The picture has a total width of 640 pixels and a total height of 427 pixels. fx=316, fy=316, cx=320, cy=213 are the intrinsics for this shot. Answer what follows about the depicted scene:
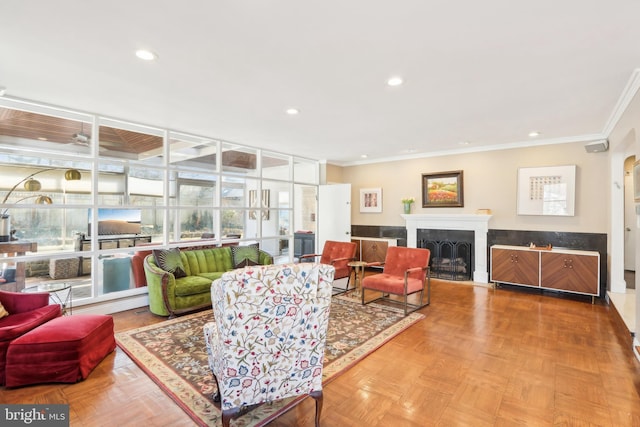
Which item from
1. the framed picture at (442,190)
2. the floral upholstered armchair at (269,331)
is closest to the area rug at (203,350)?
the floral upholstered armchair at (269,331)

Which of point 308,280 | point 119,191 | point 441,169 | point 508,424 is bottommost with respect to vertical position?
point 508,424

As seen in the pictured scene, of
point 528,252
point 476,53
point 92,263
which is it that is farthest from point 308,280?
point 528,252

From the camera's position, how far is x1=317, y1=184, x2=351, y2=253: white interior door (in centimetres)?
699

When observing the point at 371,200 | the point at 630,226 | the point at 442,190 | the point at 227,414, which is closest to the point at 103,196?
the point at 227,414

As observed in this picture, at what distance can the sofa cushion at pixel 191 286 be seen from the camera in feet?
13.1

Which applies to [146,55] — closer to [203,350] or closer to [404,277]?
[203,350]

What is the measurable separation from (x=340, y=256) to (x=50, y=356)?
13.3 ft

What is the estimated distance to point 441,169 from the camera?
21.1 feet

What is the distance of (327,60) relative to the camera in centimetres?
261

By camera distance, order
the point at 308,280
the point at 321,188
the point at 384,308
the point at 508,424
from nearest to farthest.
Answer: the point at 308,280, the point at 508,424, the point at 384,308, the point at 321,188

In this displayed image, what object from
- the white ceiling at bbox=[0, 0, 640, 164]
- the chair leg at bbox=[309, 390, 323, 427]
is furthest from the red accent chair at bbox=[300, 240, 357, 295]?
the chair leg at bbox=[309, 390, 323, 427]

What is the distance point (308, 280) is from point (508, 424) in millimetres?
1604

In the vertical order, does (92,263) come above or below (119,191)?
below

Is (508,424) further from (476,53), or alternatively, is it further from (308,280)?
(476,53)
